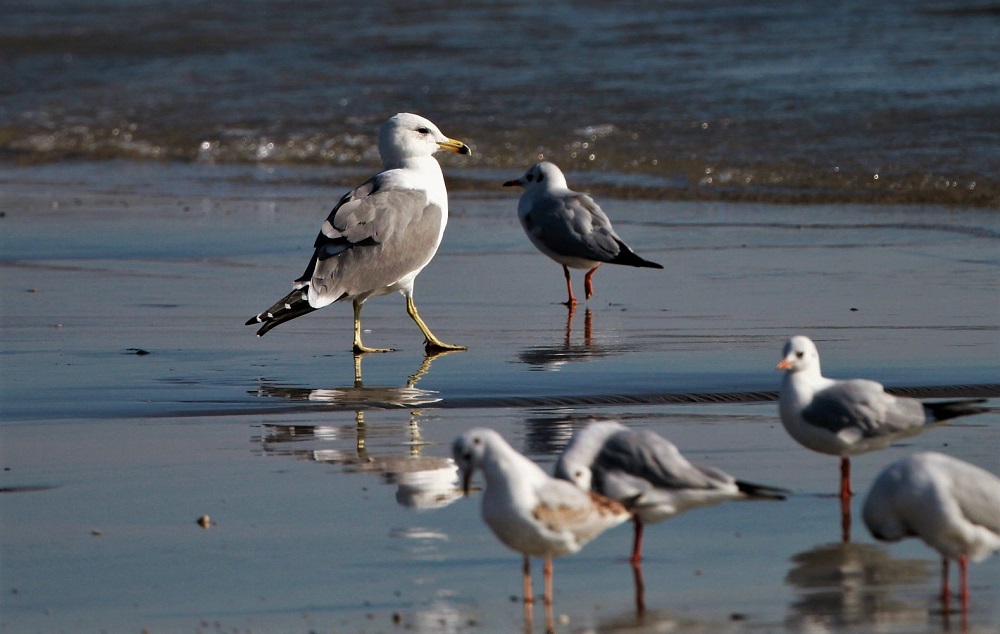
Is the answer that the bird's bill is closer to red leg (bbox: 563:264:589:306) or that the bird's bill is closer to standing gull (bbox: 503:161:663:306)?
standing gull (bbox: 503:161:663:306)

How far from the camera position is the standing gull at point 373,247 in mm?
7055

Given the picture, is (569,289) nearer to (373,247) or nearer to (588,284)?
(588,284)

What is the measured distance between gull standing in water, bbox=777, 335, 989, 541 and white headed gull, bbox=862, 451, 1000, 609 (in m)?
0.59

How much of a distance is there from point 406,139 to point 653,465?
4.10 m

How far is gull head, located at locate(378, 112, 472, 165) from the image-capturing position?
7.85 metres

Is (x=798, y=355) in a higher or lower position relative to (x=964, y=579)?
higher

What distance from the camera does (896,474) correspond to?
3854 millimetres

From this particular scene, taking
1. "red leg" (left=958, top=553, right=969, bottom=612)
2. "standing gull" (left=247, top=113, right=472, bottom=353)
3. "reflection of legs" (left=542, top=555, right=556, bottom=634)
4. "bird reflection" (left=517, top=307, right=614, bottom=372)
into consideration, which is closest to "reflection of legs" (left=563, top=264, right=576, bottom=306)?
"bird reflection" (left=517, top=307, right=614, bottom=372)

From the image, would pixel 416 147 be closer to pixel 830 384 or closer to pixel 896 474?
pixel 830 384

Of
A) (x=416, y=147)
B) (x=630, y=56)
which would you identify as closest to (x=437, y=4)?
(x=630, y=56)

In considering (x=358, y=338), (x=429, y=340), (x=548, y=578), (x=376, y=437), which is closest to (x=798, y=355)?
(x=548, y=578)

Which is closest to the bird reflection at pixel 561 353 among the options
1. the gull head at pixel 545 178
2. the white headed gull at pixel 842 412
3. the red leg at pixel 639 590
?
the gull head at pixel 545 178

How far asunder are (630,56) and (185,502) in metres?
14.6

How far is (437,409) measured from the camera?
5.91 meters
